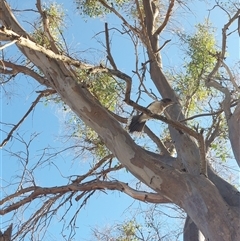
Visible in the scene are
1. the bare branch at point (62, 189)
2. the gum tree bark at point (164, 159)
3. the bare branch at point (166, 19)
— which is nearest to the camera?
the gum tree bark at point (164, 159)

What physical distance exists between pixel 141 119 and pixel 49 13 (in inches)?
90.6

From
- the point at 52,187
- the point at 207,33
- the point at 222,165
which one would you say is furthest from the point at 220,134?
the point at 52,187

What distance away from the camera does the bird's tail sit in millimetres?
3459

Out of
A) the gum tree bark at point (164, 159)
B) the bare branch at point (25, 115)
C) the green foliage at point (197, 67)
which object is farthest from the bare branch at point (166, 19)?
the gum tree bark at point (164, 159)

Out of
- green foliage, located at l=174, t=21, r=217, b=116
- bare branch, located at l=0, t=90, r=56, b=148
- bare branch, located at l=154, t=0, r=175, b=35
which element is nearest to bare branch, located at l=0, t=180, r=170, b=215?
bare branch, located at l=0, t=90, r=56, b=148

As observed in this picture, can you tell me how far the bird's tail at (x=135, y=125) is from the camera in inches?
136

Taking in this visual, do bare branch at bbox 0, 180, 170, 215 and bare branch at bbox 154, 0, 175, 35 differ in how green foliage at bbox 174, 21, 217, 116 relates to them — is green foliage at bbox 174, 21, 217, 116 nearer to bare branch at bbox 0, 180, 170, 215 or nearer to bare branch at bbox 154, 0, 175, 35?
bare branch at bbox 154, 0, 175, 35

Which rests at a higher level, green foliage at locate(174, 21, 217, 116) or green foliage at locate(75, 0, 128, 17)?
green foliage at locate(75, 0, 128, 17)

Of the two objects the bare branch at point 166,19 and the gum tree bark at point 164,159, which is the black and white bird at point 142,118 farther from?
the bare branch at point 166,19

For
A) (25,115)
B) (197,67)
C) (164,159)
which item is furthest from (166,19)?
(164,159)

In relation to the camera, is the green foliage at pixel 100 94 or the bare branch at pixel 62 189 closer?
the bare branch at pixel 62 189

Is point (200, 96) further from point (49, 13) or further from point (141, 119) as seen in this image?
point (49, 13)

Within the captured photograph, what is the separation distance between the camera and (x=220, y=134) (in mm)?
4707

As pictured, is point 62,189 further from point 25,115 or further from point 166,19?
point 166,19
